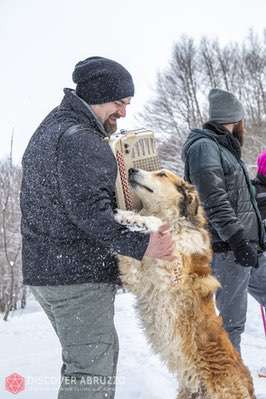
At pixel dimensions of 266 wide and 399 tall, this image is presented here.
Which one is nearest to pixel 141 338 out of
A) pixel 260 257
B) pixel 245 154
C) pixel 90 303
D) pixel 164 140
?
pixel 260 257

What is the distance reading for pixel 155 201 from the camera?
3.33m

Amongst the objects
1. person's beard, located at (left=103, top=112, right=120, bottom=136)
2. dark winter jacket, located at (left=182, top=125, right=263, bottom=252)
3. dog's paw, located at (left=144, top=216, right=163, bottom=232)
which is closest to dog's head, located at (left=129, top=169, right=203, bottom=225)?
dark winter jacket, located at (left=182, top=125, right=263, bottom=252)

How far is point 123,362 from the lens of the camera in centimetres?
497

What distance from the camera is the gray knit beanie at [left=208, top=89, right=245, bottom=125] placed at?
3.98 m

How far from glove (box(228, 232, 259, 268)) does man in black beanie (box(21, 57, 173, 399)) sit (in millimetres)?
1190

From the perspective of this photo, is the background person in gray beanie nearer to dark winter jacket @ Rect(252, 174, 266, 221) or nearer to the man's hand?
the man's hand

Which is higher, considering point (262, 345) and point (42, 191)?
point (42, 191)

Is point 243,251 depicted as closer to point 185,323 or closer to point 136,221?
point 185,323

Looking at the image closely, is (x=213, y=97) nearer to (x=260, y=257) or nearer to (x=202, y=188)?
(x=202, y=188)

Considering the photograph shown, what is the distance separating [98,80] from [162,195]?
1.13 meters

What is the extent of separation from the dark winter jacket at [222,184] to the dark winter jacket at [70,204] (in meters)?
1.34

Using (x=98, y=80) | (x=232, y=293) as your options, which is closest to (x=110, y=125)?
(x=98, y=80)

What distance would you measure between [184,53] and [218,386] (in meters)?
31.6

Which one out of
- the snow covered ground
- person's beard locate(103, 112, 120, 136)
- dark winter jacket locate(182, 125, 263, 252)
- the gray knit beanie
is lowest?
the snow covered ground
